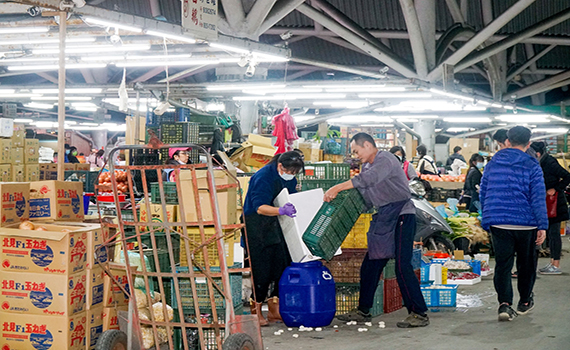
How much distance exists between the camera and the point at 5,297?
504 centimetres

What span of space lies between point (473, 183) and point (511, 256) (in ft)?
22.4

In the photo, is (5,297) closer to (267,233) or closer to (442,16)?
(267,233)

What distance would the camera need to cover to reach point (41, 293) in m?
4.95

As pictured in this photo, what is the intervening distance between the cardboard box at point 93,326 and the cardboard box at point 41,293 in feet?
0.35

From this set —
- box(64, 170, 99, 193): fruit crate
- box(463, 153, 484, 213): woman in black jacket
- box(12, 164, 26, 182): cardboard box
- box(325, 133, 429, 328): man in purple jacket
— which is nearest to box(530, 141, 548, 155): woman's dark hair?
box(463, 153, 484, 213): woman in black jacket

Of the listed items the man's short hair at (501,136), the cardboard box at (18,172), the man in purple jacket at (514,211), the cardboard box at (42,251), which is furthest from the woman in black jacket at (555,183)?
the cardboard box at (18,172)

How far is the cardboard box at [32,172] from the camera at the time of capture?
39.7 feet

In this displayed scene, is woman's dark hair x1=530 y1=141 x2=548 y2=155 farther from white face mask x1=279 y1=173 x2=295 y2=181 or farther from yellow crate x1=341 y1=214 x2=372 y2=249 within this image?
white face mask x1=279 y1=173 x2=295 y2=181

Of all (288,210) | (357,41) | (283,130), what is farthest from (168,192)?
(357,41)

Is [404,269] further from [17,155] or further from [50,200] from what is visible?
[17,155]

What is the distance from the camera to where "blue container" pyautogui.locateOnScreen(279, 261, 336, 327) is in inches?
240

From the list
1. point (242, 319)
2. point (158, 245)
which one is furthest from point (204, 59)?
point (242, 319)

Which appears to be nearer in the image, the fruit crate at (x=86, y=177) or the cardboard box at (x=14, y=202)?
the cardboard box at (x=14, y=202)

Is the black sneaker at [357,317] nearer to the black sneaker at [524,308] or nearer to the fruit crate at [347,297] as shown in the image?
the fruit crate at [347,297]
